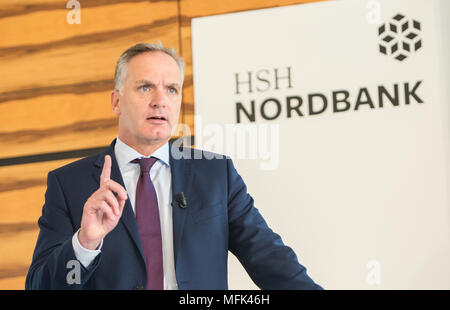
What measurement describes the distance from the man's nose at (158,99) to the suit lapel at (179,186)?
0.55 feet

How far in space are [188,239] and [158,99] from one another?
51cm

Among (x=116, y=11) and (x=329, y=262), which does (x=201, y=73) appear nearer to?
(x=116, y=11)

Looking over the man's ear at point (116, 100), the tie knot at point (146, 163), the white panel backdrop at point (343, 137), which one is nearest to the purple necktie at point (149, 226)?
the tie knot at point (146, 163)

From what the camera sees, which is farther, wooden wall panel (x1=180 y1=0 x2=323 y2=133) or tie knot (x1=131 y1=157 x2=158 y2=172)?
wooden wall panel (x1=180 y1=0 x2=323 y2=133)

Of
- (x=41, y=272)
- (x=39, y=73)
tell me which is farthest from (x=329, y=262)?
(x=39, y=73)

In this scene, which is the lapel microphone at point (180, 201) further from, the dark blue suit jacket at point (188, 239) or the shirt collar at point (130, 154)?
the shirt collar at point (130, 154)

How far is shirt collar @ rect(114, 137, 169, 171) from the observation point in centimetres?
223

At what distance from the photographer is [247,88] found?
3.27 meters

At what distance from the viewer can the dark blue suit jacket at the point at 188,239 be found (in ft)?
6.46

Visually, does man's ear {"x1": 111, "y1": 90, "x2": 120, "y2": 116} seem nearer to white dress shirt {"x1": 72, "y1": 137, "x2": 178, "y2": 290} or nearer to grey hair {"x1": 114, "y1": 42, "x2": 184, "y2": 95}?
grey hair {"x1": 114, "y1": 42, "x2": 184, "y2": 95}

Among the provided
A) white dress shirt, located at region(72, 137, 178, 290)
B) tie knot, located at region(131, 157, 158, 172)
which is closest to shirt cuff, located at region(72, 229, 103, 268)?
white dress shirt, located at region(72, 137, 178, 290)

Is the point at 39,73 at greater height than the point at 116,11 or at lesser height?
lesser

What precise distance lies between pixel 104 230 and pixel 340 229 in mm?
1588
